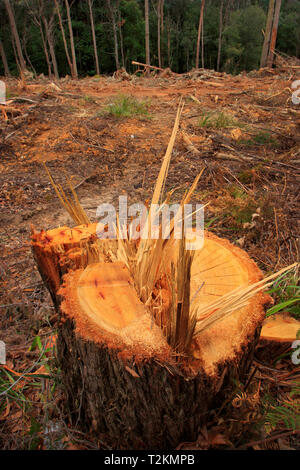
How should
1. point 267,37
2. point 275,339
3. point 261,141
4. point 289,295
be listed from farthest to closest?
point 267,37, point 261,141, point 289,295, point 275,339

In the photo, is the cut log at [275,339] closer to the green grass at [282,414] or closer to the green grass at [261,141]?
the green grass at [282,414]

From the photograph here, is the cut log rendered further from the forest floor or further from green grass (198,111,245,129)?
green grass (198,111,245,129)

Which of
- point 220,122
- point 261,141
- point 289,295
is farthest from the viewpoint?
point 220,122

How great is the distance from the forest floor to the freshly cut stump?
4.0 inches

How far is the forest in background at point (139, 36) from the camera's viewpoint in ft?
70.2

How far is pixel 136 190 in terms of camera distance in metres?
3.37

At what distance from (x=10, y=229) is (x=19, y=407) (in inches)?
71.5

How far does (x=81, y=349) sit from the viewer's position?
102 cm

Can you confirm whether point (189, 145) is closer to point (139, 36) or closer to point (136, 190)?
point (136, 190)

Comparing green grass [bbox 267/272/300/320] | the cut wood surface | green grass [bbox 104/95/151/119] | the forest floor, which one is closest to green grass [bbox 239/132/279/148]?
the forest floor

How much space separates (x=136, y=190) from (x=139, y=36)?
2508 cm

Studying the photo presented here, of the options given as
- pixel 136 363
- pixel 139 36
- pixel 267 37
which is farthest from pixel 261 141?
pixel 139 36
